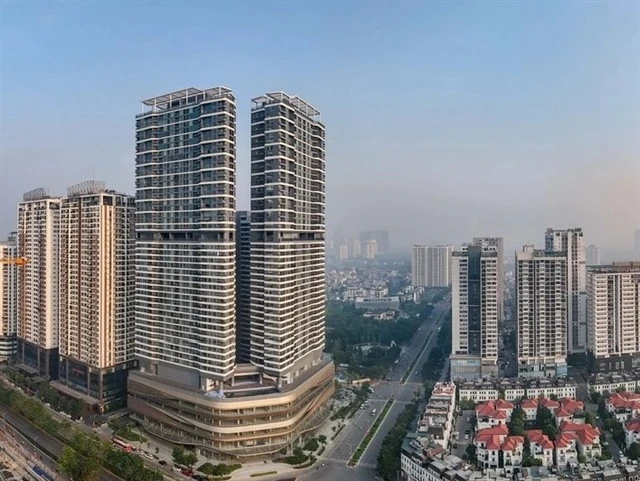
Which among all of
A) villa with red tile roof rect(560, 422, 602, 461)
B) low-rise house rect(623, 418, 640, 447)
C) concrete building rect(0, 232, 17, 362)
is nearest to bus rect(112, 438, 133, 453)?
concrete building rect(0, 232, 17, 362)

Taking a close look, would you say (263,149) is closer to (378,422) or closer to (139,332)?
(139,332)

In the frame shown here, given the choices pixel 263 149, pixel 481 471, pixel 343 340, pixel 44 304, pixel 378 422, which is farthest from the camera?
pixel 343 340

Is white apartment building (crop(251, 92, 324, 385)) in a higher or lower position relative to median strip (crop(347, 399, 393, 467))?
higher

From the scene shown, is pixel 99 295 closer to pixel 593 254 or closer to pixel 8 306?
pixel 8 306

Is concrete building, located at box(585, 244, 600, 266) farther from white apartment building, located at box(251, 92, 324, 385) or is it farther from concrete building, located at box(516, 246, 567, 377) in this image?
white apartment building, located at box(251, 92, 324, 385)

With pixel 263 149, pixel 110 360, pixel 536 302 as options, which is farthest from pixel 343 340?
pixel 263 149

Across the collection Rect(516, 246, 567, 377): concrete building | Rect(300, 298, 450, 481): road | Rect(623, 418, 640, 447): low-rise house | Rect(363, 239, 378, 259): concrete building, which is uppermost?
Rect(363, 239, 378, 259): concrete building

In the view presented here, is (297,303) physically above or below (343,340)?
above

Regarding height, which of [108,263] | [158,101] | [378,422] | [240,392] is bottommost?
[378,422]

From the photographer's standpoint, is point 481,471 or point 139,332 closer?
point 481,471
